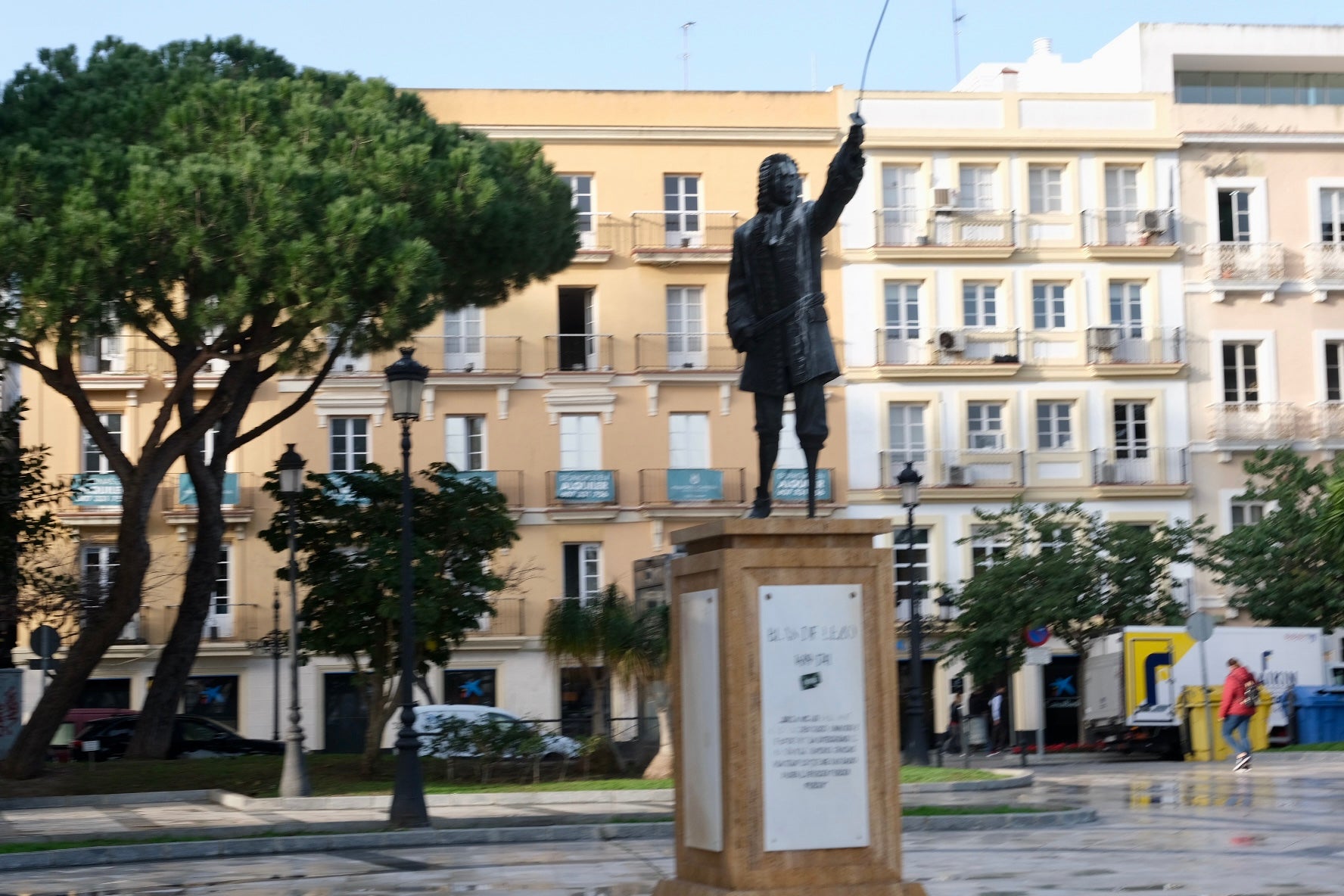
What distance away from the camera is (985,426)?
4528cm

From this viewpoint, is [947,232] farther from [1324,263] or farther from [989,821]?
[989,821]

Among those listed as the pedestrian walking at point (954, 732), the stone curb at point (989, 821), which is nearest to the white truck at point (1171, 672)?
the pedestrian walking at point (954, 732)

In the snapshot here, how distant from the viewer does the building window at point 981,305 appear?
4553 centimetres

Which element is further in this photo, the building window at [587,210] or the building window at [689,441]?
the building window at [587,210]

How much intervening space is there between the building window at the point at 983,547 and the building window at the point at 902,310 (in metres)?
5.06

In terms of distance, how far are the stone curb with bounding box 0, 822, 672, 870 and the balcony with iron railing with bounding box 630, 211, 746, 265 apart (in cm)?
2692

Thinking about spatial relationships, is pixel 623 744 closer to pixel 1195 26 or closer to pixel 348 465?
pixel 348 465

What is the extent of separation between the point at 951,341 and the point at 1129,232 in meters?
5.44

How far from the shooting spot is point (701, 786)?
1030 cm

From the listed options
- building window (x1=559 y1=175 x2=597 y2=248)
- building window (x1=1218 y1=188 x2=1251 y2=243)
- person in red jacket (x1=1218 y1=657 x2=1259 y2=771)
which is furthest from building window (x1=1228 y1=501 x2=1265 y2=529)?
person in red jacket (x1=1218 y1=657 x2=1259 y2=771)

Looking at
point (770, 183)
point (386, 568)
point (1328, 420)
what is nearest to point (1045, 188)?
point (1328, 420)

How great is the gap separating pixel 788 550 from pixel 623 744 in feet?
55.5

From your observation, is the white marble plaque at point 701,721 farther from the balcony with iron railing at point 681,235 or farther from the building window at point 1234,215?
the building window at point 1234,215

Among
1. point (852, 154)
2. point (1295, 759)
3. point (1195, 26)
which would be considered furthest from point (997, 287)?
point (852, 154)
